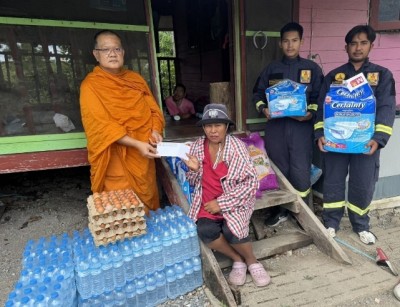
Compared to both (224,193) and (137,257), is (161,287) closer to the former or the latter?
(137,257)

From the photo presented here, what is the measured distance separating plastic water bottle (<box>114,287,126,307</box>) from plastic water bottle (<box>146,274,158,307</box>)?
0.61 feet

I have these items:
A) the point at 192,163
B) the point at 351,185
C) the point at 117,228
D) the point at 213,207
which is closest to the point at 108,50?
the point at 192,163

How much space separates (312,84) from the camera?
10.4ft

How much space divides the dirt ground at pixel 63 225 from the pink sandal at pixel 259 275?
75 mm

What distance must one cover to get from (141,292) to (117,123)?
1.36 m

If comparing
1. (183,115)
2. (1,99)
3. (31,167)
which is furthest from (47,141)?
(183,115)

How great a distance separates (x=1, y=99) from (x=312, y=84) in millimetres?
2934

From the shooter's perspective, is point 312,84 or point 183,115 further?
point 183,115

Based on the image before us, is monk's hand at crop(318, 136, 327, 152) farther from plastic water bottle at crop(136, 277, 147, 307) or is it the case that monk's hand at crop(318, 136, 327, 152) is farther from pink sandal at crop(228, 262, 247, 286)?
plastic water bottle at crop(136, 277, 147, 307)

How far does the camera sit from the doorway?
6.02 m

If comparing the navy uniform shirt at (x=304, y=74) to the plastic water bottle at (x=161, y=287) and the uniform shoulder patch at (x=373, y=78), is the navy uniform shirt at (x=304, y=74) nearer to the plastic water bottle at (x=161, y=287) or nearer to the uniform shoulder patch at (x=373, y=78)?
the uniform shoulder patch at (x=373, y=78)

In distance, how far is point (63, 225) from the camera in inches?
137

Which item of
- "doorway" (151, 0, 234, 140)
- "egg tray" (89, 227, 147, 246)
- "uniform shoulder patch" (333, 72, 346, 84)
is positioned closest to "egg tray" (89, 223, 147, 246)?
"egg tray" (89, 227, 147, 246)

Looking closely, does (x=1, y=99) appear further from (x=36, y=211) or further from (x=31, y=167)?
(x=36, y=211)
